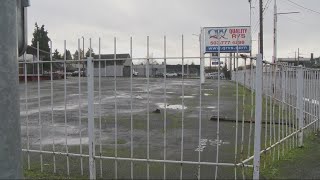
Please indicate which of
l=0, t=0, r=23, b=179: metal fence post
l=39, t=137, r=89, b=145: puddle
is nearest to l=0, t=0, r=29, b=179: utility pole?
l=0, t=0, r=23, b=179: metal fence post

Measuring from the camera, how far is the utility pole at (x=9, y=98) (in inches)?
114

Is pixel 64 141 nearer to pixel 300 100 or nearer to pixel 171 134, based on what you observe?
pixel 171 134

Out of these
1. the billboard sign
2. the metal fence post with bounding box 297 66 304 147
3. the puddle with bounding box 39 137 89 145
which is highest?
the billboard sign

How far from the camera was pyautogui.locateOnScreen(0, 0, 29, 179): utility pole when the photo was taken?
9.53 ft

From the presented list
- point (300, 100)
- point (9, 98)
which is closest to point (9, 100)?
point (9, 98)

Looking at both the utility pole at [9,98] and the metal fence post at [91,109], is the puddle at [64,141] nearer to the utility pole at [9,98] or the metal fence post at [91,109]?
the metal fence post at [91,109]

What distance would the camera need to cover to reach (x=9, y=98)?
2.93 metres

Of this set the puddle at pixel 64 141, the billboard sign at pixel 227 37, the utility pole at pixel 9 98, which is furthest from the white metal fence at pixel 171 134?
the billboard sign at pixel 227 37

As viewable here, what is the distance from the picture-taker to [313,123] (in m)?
10.9

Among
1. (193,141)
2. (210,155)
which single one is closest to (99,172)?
(210,155)

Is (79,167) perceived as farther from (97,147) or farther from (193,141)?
(193,141)

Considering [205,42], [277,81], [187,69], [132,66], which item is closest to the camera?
[132,66]

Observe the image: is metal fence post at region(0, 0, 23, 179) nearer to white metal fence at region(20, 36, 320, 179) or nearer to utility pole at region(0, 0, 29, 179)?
utility pole at region(0, 0, 29, 179)

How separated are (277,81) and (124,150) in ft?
11.1
